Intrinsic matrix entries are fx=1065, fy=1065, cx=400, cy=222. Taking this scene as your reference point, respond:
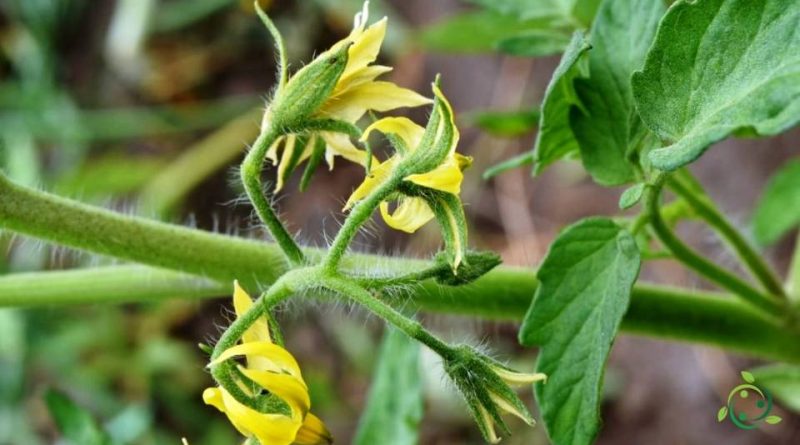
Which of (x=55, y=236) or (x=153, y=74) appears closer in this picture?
(x=55, y=236)

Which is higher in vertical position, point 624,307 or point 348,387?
point 624,307

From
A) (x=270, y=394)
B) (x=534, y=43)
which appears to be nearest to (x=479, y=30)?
(x=534, y=43)

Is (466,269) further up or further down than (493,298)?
further up

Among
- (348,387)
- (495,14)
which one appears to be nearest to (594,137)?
(495,14)

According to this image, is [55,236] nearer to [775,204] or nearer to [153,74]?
[775,204]

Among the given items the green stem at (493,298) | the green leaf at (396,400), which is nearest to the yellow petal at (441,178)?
the green stem at (493,298)

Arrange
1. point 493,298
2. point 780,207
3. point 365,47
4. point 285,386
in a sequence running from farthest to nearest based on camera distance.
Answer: point 780,207 < point 493,298 < point 365,47 < point 285,386

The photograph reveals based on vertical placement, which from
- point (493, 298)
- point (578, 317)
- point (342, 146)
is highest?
point (342, 146)

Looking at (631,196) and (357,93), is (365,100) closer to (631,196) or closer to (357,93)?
(357,93)
